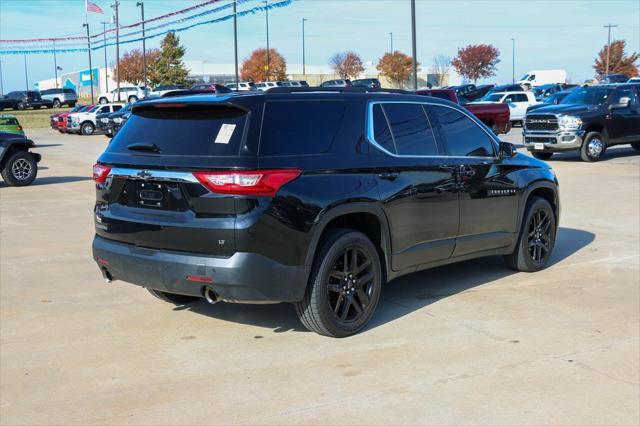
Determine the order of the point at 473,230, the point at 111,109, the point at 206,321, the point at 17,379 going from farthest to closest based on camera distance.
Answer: the point at 111,109
the point at 473,230
the point at 206,321
the point at 17,379

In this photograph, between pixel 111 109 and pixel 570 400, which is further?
pixel 111 109

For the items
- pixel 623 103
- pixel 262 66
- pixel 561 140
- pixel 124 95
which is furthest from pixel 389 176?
pixel 262 66

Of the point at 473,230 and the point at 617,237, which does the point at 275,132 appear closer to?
the point at 473,230

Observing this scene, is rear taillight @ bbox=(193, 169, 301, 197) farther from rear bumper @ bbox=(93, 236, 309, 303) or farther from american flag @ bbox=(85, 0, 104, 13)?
american flag @ bbox=(85, 0, 104, 13)

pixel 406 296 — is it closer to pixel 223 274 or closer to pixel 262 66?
pixel 223 274

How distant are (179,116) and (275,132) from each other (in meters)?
0.79

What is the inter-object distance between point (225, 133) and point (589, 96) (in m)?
18.8

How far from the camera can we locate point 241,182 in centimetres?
489

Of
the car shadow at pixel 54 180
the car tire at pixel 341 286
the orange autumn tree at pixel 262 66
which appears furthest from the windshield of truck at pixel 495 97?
the orange autumn tree at pixel 262 66

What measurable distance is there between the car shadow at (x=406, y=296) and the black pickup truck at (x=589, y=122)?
1237 centimetres

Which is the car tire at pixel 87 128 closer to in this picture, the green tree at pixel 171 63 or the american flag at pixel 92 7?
the american flag at pixel 92 7

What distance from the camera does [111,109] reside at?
42.8 m

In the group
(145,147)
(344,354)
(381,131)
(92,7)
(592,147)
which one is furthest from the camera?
(92,7)

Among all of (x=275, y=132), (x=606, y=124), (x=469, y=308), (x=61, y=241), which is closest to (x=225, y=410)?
(x=275, y=132)
